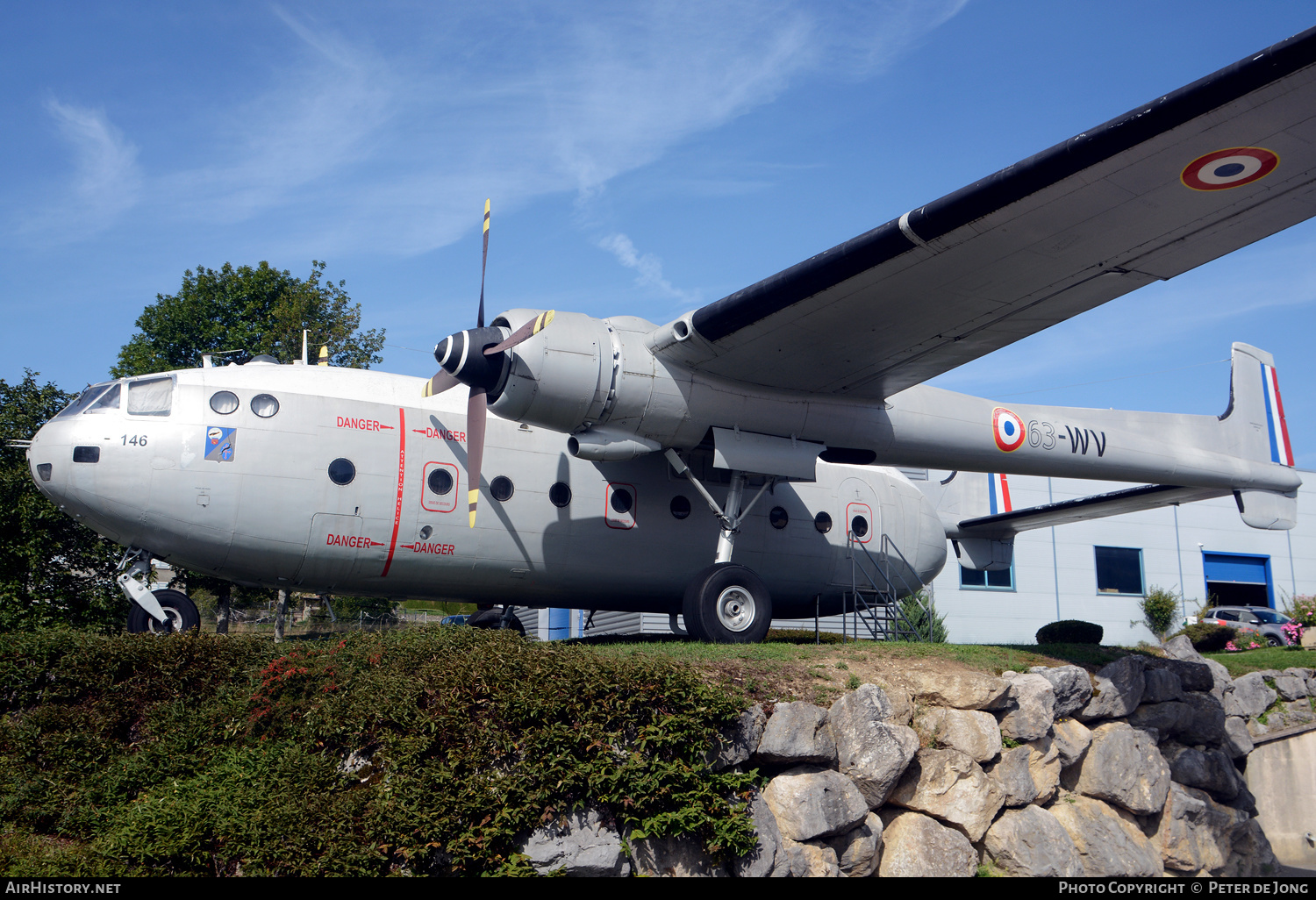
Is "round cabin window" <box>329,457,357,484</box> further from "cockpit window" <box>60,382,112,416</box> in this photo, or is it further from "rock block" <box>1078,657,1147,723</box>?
"rock block" <box>1078,657,1147,723</box>

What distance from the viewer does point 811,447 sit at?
42.2 ft

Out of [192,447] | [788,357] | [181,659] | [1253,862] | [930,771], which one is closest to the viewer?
[181,659]

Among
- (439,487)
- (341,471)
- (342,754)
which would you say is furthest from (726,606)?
(342,754)

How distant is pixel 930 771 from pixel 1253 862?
8073 millimetres

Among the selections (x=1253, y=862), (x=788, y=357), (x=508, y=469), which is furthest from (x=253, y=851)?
(x=1253, y=862)

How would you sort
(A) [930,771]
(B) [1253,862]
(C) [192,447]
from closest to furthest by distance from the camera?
(A) [930,771], (C) [192,447], (B) [1253,862]

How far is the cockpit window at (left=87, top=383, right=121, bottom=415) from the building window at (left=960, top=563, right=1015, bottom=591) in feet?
91.0

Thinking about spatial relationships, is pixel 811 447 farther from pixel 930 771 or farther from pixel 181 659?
pixel 181 659

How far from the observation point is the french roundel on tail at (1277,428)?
691 inches

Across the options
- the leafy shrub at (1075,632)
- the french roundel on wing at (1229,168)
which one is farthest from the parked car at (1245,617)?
the french roundel on wing at (1229,168)

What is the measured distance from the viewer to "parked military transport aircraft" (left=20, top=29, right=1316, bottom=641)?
363 inches

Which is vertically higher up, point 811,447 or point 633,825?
point 811,447

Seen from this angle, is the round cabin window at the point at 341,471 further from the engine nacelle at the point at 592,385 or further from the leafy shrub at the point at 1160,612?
the leafy shrub at the point at 1160,612
